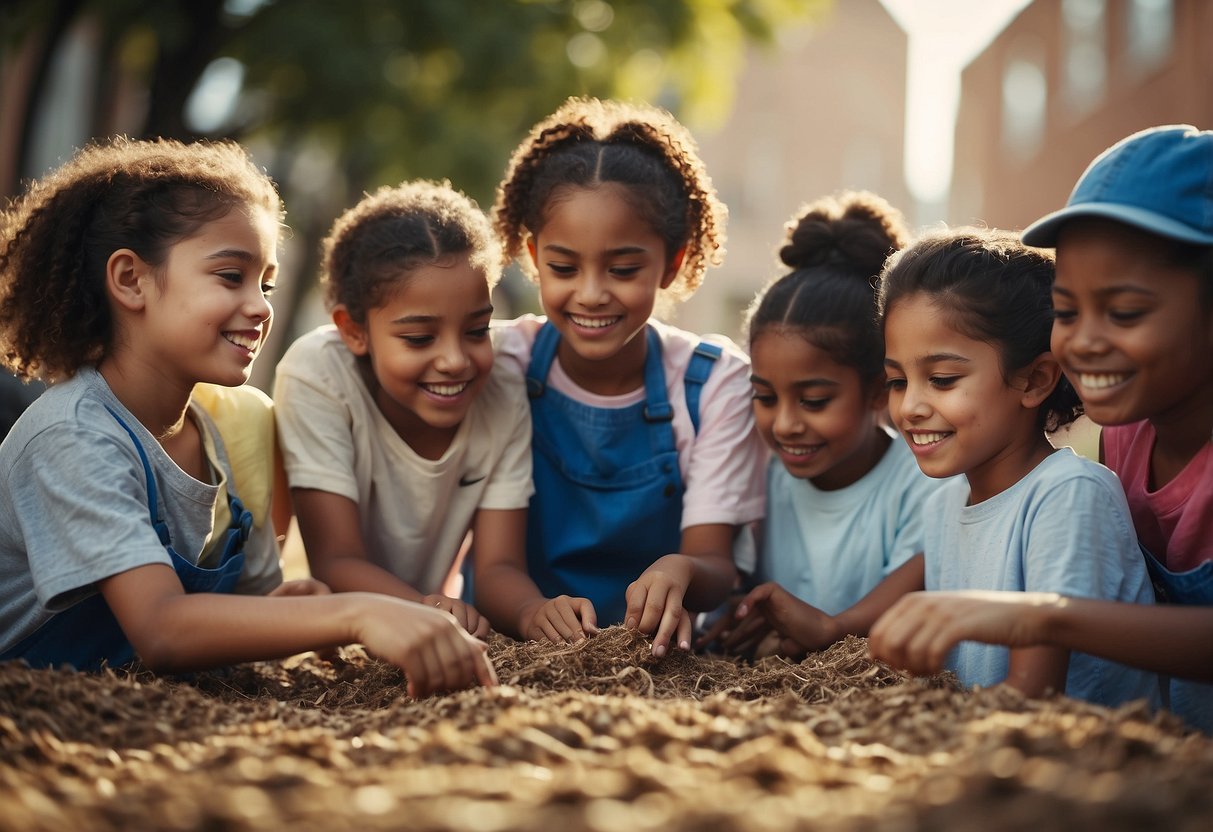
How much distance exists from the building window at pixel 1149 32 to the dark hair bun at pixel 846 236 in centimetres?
1183

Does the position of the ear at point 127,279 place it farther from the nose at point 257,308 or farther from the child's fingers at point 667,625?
the child's fingers at point 667,625

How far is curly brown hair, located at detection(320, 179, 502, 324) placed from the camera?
389 centimetres

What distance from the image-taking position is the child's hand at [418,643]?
2619mm

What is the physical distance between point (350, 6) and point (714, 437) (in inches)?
292

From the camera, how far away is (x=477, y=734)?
2.10 meters

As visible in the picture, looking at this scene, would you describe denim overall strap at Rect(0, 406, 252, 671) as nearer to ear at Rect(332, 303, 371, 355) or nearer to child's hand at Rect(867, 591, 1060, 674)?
ear at Rect(332, 303, 371, 355)

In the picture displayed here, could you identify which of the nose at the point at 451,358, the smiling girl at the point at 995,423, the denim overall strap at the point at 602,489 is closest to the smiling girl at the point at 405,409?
the nose at the point at 451,358

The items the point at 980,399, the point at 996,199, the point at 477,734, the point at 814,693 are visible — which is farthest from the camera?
the point at 996,199

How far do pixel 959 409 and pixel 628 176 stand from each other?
1.44m

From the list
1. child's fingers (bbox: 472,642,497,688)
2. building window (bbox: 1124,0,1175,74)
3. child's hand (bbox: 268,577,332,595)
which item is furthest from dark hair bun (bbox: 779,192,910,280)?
building window (bbox: 1124,0,1175,74)

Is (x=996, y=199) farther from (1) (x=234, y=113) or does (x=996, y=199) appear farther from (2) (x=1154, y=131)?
(2) (x=1154, y=131)

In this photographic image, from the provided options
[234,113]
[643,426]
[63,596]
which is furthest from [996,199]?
[63,596]

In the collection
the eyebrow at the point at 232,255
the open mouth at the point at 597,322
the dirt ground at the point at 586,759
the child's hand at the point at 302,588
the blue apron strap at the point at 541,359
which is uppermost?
the eyebrow at the point at 232,255

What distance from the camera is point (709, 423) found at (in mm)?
4250
